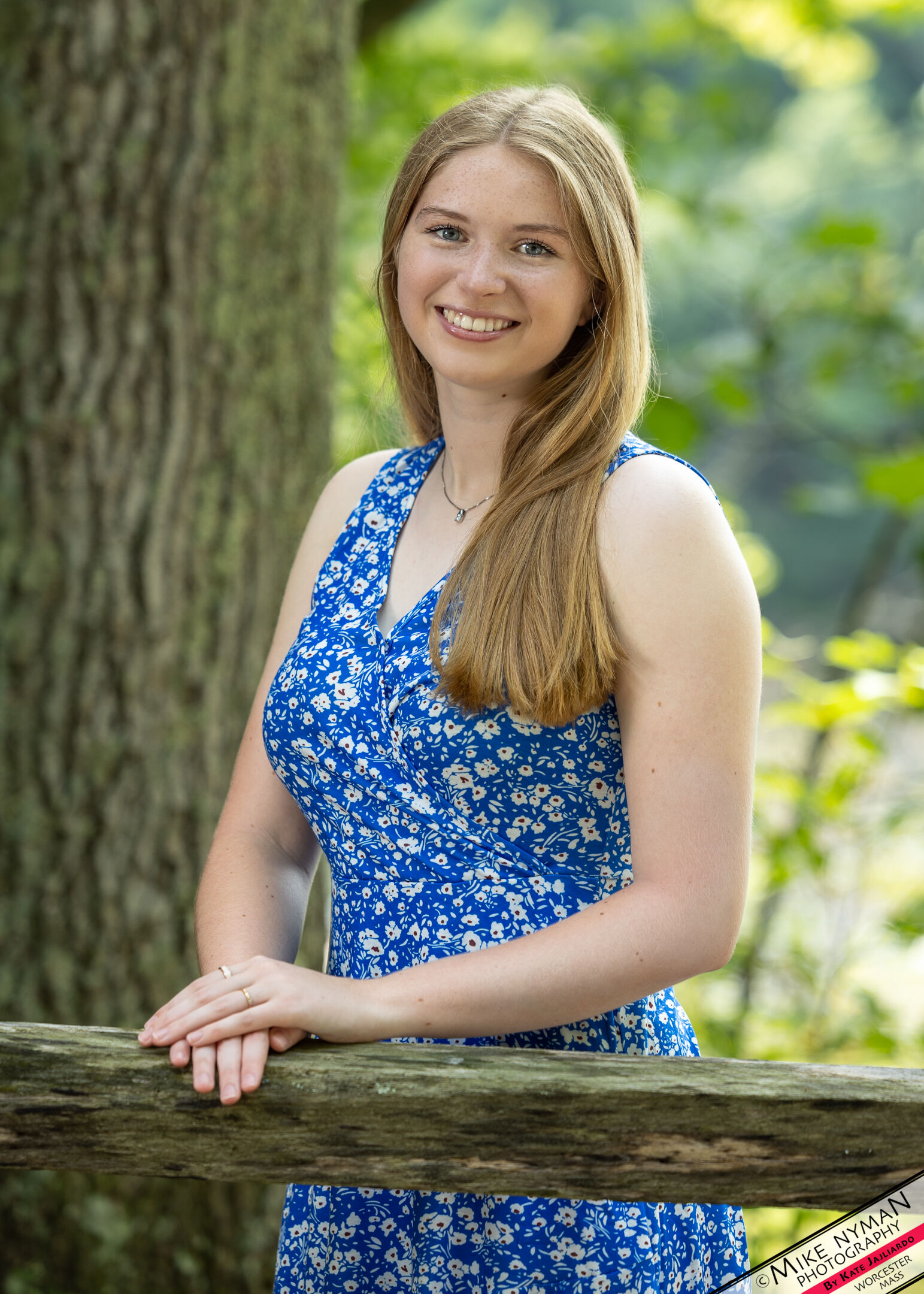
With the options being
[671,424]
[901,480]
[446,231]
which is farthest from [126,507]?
[901,480]

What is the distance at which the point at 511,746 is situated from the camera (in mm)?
1361

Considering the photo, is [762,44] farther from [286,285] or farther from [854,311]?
[286,285]

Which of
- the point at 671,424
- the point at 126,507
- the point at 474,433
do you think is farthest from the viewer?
the point at 671,424

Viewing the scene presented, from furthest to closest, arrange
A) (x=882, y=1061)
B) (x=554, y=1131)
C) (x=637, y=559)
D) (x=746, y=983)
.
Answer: (x=746, y=983) < (x=882, y=1061) < (x=637, y=559) < (x=554, y=1131)

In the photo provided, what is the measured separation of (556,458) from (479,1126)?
30.3 inches

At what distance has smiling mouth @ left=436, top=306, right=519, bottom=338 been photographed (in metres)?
1.44

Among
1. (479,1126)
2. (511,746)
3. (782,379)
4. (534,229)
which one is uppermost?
(782,379)

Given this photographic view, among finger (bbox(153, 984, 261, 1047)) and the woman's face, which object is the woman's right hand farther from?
the woman's face

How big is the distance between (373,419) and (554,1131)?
48.4 inches

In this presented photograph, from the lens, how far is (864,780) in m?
3.45

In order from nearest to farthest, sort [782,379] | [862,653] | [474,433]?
1. [474,433]
2. [862,653]
3. [782,379]

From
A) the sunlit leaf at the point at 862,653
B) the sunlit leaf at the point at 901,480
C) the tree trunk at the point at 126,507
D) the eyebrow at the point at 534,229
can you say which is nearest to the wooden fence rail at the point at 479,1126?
the eyebrow at the point at 534,229

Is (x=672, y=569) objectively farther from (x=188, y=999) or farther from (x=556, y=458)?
(x=188, y=999)

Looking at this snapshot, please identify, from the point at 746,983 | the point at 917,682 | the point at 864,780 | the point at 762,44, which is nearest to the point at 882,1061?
the point at 746,983
